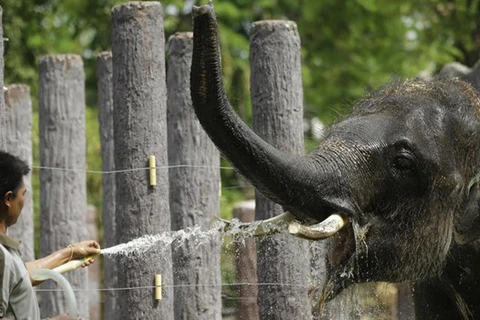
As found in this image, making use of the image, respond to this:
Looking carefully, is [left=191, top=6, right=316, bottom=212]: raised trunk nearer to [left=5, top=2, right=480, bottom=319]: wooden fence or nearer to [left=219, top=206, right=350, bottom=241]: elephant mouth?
[left=219, top=206, right=350, bottom=241]: elephant mouth

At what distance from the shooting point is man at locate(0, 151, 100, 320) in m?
6.04

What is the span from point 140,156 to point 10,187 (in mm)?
2274

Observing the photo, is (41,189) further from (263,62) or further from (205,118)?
(205,118)

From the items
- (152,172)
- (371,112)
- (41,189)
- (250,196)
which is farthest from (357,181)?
(250,196)

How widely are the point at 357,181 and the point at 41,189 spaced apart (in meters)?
4.69

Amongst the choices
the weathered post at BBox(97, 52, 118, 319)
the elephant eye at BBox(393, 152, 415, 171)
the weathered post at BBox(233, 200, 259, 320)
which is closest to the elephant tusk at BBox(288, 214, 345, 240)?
the elephant eye at BBox(393, 152, 415, 171)

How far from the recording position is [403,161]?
22.4 feet

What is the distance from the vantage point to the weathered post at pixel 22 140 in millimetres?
10750

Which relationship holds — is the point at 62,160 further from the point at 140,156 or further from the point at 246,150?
the point at 246,150

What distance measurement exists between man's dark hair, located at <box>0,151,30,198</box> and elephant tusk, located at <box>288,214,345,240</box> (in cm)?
117

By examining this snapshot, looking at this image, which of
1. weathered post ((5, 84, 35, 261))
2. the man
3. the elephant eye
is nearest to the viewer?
the man

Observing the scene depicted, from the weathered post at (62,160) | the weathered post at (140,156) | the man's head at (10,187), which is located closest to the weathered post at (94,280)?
the weathered post at (62,160)

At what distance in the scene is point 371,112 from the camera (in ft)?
23.1

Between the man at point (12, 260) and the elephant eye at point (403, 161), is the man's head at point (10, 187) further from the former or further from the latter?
the elephant eye at point (403, 161)
